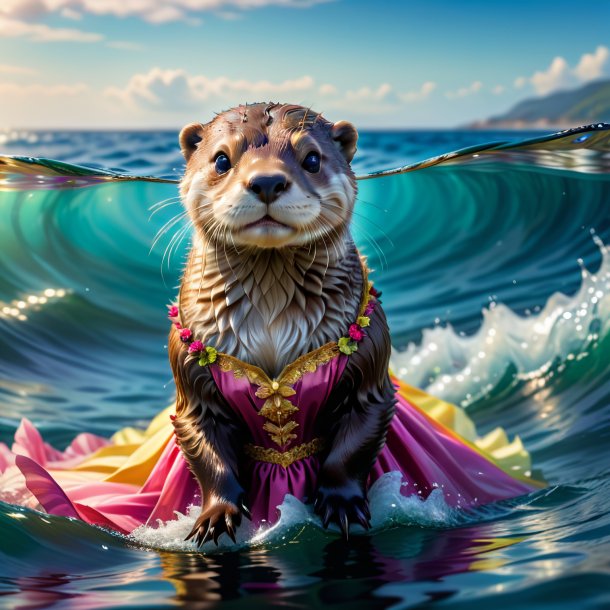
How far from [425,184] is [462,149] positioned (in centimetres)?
144

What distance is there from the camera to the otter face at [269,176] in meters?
2.84

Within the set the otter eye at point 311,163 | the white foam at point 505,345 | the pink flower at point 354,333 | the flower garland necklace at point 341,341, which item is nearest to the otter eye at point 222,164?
the otter eye at point 311,163

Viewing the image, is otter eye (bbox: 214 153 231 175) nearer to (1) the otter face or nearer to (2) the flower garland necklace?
(1) the otter face

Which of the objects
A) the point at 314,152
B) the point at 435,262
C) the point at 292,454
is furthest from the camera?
the point at 435,262

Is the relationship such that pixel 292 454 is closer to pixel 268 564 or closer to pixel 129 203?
pixel 268 564

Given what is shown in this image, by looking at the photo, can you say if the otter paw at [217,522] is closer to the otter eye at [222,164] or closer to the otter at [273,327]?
the otter at [273,327]

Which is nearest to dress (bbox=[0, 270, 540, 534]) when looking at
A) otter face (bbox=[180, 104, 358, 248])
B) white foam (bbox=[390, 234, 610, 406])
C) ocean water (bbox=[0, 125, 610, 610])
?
ocean water (bbox=[0, 125, 610, 610])

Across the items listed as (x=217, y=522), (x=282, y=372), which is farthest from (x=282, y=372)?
(x=217, y=522)

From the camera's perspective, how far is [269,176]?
2.79 metres

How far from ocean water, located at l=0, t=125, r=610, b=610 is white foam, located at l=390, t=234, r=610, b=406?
15 millimetres

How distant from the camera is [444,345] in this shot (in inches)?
253

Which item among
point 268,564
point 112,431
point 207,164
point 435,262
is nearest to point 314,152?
point 207,164

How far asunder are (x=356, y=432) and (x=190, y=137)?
1.15 meters

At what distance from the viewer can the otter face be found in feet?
9.30
